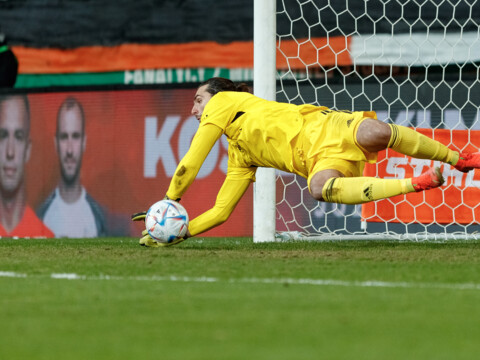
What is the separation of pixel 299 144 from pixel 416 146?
1.93 feet

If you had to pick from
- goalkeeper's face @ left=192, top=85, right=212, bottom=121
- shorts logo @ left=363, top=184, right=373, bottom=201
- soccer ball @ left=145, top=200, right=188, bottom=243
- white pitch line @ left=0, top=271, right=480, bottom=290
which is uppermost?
goalkeeper's face @ left=192, top=85, right=212, bottom=121

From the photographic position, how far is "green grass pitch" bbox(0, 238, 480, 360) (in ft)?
6.58

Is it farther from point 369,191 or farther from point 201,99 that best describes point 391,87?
point 369,191

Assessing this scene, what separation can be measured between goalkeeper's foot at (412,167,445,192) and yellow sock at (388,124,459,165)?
0.46m

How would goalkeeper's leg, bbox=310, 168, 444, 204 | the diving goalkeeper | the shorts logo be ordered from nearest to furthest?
goalkeeper's leg, bbox=310, 168, 444, 204 < the shorts logo < the diving goalkeeper

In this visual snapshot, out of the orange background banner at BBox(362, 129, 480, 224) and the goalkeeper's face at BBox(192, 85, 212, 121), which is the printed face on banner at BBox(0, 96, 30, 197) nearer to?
Result: the orange background banner at BBox(362, 129, 480, 224)

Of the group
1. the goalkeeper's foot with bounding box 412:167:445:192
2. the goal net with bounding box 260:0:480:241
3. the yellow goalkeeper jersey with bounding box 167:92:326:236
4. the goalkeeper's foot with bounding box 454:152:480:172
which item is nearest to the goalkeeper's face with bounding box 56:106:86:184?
the goal net with bounding box 260:0:480:241

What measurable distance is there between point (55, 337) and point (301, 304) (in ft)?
2.49

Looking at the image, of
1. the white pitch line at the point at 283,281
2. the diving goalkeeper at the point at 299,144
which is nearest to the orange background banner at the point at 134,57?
the diving goalkeeper at the point at 299,144

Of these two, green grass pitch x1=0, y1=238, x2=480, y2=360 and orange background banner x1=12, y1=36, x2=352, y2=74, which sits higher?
orange background banner x1=12, y1=36, x2=352, y2=74

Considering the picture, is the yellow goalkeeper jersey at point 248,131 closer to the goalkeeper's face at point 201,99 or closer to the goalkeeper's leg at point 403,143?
the goalkeeper's face at point 201,99

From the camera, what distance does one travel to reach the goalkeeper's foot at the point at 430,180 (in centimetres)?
415

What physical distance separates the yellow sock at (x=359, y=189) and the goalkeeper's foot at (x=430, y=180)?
92mm

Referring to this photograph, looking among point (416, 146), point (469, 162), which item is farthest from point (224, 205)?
point (469, 162)
